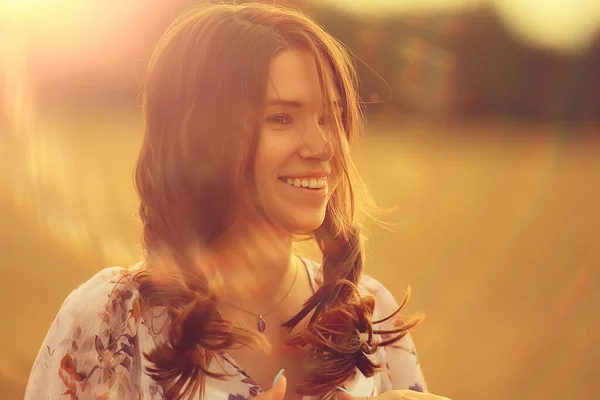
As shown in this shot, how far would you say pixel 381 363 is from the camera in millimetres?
2250

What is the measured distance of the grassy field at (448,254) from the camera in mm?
6277

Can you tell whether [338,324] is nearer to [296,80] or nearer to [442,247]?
[296,80]

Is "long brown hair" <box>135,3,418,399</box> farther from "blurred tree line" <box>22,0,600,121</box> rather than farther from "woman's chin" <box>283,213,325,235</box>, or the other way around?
"blurred tree line" <box>22,0,600,121</box>

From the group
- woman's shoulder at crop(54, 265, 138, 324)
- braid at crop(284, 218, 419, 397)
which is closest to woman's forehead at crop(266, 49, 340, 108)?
braid at crop(284, 218, 419, 397)

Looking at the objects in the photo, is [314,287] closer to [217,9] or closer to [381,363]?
[381,363]

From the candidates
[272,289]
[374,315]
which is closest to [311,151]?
[272,289]

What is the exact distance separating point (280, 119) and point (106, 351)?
741mm

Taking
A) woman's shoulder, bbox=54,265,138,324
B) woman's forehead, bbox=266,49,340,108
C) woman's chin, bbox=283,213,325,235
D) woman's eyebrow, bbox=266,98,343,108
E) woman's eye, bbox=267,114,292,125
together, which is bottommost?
woman's shoulder, bbox=54,265,138,324

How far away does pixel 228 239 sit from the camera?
2.10m

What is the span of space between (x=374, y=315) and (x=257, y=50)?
87 cm

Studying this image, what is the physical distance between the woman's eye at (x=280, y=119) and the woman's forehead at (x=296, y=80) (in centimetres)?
4

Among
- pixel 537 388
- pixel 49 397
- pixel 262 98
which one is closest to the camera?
pixel 49 397

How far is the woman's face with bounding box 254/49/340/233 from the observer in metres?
1.99

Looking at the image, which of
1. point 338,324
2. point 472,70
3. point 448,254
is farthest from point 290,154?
point 472,70
